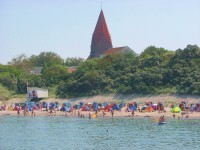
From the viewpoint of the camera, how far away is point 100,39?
94.6 m

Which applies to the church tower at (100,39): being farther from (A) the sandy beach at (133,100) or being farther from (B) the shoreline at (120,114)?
(B) the shoreline at (120,114)

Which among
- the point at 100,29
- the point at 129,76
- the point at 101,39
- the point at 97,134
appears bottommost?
the point at 97,134

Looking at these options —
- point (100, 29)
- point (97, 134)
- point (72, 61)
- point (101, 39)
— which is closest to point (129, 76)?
point (97, 134)

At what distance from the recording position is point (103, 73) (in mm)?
65188

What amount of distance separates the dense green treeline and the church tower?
2049cm

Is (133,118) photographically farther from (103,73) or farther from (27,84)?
(27,84)

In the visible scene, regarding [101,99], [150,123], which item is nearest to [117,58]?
[101,99]

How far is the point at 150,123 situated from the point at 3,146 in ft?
51.2

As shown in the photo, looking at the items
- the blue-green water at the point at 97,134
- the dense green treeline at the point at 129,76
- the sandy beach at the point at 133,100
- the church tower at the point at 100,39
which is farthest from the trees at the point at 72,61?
the blue-green water at the point at 97,134

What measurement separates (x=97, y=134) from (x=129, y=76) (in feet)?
78.1

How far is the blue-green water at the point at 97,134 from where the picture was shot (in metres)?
31.8

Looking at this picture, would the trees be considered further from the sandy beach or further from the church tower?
the sandy beach

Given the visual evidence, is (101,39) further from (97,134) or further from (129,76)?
(97,134)

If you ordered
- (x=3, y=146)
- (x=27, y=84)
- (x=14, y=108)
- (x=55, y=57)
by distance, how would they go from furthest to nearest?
(x=55, y=57)
(x=27, y=84)
(x=14, y=108)
(x=3, y=146)
